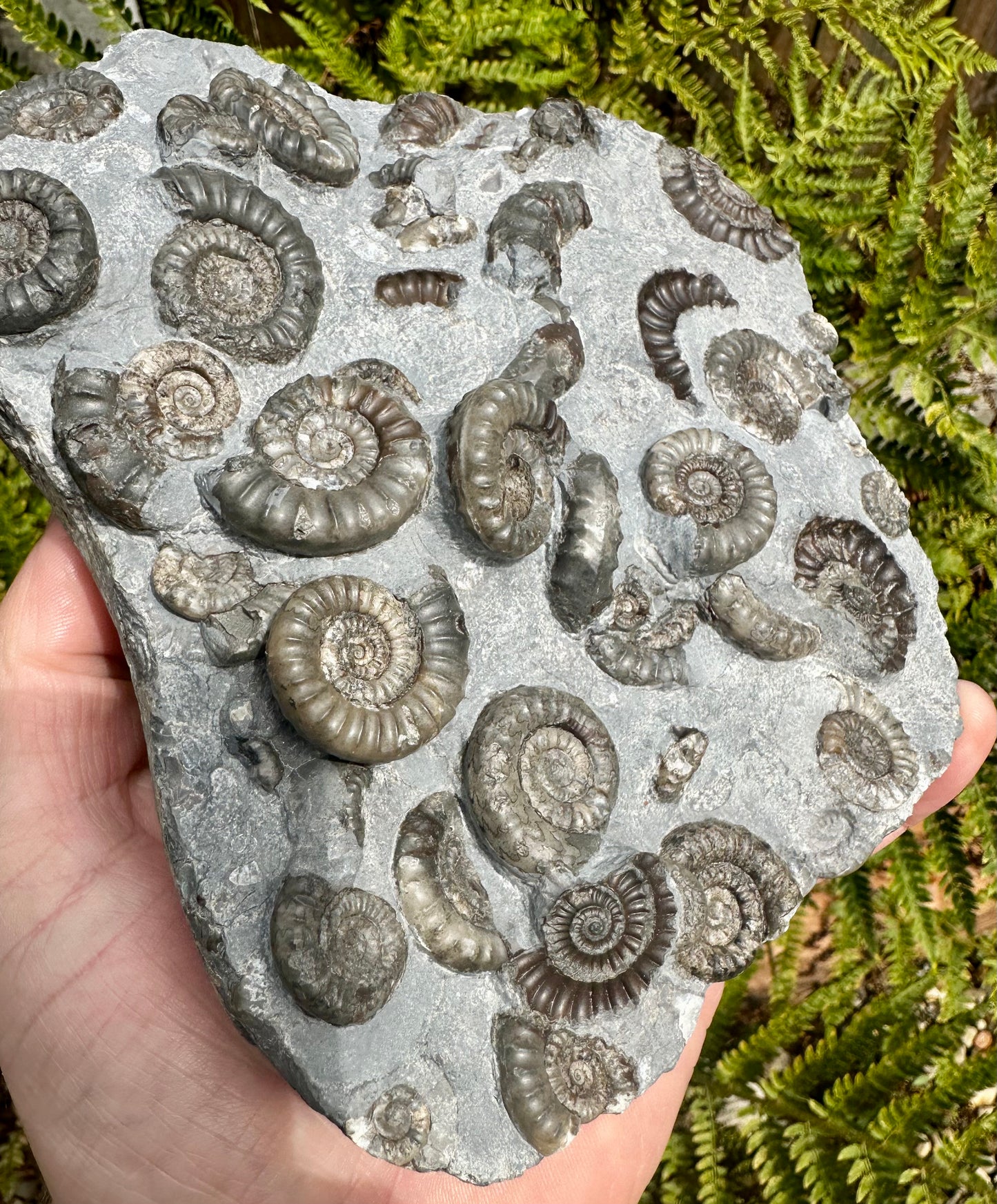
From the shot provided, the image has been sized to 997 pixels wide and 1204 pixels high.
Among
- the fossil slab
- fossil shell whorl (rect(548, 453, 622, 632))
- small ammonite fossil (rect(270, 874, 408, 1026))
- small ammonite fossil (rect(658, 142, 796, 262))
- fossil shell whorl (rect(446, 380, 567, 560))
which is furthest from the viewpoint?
small ammonite fossil (rect(658, 142, 796, 262))

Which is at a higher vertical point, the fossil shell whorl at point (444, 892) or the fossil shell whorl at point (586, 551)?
the fossil shell whorl at point (586, 551)

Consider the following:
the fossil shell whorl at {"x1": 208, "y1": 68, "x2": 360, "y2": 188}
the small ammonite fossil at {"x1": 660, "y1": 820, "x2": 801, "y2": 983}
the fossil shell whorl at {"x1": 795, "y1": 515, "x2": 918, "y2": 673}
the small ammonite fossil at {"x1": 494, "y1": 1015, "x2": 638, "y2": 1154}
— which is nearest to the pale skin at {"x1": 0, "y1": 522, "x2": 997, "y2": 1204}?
the small ammonite fossil at {"x1": 494, "y1": 1015, "x2": 638, "y2": 1154}

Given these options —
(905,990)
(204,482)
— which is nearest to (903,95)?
(204,482)

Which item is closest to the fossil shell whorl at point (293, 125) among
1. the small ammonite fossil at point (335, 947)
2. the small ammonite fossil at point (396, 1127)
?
the small ammonite fossil at point (335, 947)

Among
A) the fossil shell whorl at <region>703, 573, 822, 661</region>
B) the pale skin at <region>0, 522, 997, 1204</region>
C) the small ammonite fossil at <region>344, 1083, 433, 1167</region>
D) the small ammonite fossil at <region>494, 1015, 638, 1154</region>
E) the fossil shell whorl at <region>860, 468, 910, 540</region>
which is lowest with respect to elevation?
the pale skin at <region>0, 522, 997, 1204</region>

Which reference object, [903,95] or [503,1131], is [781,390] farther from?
[503,1131]

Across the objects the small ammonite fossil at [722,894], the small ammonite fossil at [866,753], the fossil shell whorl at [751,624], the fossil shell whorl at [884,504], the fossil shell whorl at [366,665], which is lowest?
the small ammonite fossil at [722,894]

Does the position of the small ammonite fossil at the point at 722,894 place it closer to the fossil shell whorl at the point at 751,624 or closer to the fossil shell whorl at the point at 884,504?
the fossil shell whorl at the point at 751,624

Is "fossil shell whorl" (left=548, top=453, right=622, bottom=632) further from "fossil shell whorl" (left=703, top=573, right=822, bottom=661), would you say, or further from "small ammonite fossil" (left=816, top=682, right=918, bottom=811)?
"small ammonite fossil" (left=816, top=682, right=918, bottom=811)
